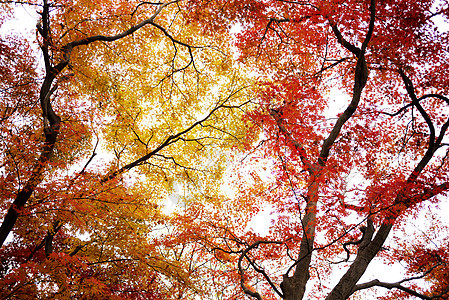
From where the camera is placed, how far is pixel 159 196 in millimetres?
13453

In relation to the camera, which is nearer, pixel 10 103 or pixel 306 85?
pixel 306 85

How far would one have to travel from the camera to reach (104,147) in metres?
12.9

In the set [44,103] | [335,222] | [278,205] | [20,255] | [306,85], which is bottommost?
[20,255]

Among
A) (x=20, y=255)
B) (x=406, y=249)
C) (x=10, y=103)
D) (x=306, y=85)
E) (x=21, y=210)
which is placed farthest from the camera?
(x=406, y=249)

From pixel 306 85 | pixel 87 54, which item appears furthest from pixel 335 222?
pixel 87 54

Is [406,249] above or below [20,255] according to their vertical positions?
above

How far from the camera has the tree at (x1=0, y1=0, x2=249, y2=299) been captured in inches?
248

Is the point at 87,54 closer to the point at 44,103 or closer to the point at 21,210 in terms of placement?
the point at 44,103

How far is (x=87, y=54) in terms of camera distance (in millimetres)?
11000

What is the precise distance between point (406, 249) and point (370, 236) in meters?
8.70

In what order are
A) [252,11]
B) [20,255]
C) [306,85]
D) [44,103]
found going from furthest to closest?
[20,255], [306,85], [252,11], [44,103]

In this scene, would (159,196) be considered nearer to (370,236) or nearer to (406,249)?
(370,236)

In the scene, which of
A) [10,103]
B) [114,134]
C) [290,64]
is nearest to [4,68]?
[10,103]

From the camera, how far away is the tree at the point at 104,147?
6.30 m
